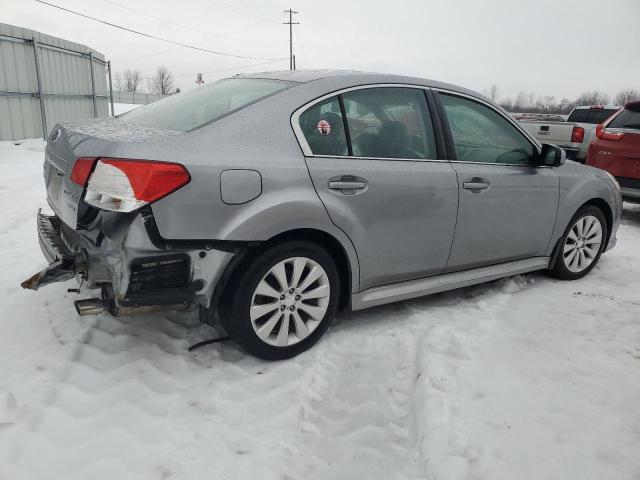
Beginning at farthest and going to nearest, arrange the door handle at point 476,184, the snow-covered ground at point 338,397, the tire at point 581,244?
the tire at point 581,244 → the door handle at point 476,184 → the snow-covered ground at point 338,397

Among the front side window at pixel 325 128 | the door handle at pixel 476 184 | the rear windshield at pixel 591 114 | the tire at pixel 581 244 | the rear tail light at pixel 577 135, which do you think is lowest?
the tire at pixel 581 244

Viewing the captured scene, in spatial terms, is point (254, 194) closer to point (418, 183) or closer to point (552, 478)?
point (418, 183)

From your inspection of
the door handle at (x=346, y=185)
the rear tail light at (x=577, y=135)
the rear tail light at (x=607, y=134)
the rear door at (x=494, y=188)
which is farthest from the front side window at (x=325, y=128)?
the rear tail light at (x=577, y=135)

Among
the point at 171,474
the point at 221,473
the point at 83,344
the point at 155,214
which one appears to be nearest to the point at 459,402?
the point at 221,473

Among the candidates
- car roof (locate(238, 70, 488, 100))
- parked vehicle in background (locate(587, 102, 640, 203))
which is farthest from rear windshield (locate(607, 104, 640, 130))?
car roof (locate(238, 70, 488, 100))

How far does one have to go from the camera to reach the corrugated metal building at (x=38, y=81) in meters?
11.9

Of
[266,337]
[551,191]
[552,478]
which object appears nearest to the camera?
[552,478]

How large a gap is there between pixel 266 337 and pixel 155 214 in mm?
963

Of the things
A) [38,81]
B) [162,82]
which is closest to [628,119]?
[38,81]

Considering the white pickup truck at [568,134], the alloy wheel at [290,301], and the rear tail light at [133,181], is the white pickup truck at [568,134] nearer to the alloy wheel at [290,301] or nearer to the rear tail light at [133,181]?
the alloy wheel at [290,301]

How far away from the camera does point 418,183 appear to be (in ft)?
10.8

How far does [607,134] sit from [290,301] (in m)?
6.08

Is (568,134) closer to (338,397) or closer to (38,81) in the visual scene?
(338,397)

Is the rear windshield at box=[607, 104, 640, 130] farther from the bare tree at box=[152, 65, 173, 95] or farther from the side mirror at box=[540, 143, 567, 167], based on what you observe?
the bare tree at box=[152, 65, 173, 95]
